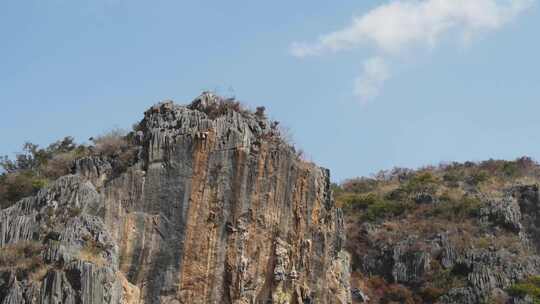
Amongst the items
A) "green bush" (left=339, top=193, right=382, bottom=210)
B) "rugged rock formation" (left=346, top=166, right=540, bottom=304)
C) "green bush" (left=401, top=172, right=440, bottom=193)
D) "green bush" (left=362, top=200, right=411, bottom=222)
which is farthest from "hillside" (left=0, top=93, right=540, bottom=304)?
"green bush" (left=401, top=172, right=440, bottom=193)

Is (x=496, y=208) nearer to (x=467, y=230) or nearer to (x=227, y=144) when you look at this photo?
(x=467, y=230)

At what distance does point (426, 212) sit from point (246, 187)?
2447 centimetres

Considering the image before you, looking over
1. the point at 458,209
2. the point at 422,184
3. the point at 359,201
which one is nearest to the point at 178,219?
the point at 458,209

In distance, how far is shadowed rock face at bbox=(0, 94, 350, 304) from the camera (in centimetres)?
2409

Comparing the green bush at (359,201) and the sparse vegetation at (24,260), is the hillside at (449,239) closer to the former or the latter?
the green bush at (359,201)

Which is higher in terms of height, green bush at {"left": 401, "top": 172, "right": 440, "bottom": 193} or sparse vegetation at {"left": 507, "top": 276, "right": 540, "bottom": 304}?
green bush at {"left": 401, "top": 172, "right": 440, "bottom": 193}

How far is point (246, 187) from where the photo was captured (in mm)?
27891

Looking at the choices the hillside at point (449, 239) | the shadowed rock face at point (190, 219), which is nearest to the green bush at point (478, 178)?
the hillside at point (449, 239)

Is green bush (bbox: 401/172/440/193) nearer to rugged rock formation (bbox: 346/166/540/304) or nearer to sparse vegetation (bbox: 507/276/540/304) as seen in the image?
rugged rock formation (bbox: 346/166/540/304)

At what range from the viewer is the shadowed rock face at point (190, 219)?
24094 mm

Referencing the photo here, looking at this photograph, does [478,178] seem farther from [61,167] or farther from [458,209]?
[61,167]

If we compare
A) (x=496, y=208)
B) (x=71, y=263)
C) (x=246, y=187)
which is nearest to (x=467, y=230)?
(x=496, y=208)

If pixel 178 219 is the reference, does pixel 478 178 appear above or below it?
above

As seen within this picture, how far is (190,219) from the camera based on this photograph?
26656 mm
